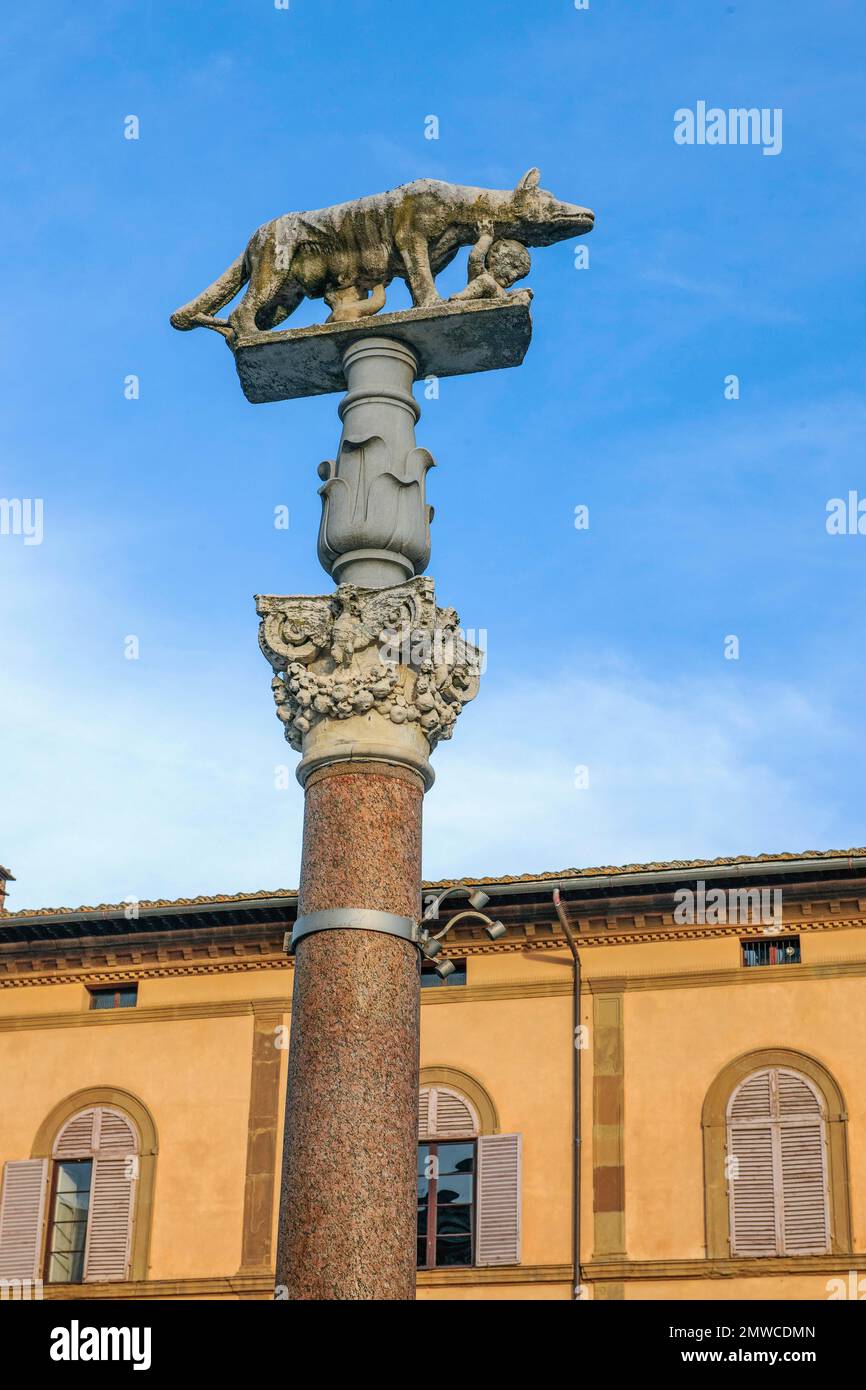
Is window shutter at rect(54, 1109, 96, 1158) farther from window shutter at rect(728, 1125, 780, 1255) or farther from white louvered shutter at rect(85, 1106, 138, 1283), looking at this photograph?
window shutter at rect(728, 1125, 780, 1255)

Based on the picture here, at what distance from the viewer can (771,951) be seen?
23.4 meters

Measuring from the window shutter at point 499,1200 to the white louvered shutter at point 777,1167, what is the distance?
2425mm

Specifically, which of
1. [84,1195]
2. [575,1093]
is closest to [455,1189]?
[575,1093]

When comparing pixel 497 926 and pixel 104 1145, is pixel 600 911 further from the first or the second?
pixel 497 926

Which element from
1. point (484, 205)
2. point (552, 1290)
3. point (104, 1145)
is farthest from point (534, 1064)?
point (484, 205)

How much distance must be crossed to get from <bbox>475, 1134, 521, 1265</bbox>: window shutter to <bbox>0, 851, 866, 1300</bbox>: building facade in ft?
0.08

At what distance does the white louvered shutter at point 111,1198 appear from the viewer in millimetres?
23688

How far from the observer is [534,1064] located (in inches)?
922

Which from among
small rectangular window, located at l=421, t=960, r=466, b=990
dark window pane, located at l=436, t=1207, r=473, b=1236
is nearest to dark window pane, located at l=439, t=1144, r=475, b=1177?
dark window pane, located at l=436, t=1207, r=473, b=1236

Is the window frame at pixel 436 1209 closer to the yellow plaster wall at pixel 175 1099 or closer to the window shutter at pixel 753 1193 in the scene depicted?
the yellow plaster wall at pixel 175 1099
